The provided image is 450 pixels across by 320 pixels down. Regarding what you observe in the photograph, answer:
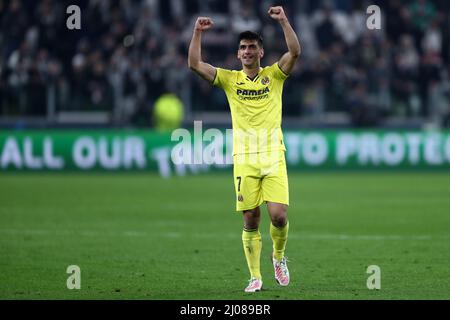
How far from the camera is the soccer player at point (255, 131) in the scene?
9859mm

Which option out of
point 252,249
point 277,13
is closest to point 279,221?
point 252,249

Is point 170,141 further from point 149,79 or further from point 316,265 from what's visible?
point 316,265

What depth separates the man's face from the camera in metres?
9.73

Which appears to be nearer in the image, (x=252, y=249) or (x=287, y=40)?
(x=287, y=40)

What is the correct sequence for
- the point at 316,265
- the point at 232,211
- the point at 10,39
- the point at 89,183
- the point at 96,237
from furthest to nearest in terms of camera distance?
the point at 10,39 < the point at 89,183 < the point at 232,211 < the point at 96,237 < the point at 316,265

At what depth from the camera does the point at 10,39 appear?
1080 inches

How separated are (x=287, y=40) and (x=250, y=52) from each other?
369mm

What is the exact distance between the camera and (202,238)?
14.6 metres

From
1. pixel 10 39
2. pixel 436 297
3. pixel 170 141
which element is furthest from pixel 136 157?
pixel 436 297

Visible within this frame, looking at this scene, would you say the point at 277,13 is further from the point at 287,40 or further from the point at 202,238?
the point at 202,238

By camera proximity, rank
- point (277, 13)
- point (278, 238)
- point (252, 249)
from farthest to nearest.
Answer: point (278, 238), point (252, 249), point (277, 13)

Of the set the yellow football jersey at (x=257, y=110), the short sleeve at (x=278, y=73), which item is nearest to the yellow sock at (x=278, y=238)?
the yellow football jersey at (x=257, y=110)

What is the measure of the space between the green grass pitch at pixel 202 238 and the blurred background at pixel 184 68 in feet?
10.2
